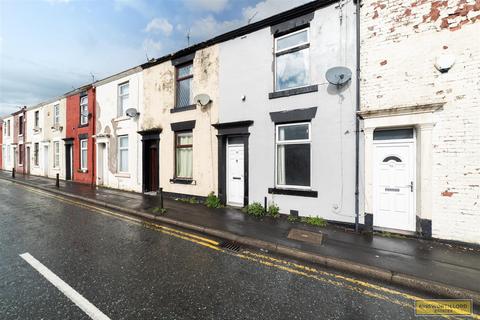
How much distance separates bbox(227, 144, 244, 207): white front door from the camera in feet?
28.9

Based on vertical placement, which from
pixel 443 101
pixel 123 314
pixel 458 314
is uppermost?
pixel 443 101

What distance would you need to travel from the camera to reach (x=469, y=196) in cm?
530

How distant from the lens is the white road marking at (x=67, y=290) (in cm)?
285

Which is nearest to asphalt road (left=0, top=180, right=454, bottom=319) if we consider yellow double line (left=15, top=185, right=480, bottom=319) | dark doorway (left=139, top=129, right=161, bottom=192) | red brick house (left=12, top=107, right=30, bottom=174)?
yellow double line (left=15, top=185, right=480, bottom=319)

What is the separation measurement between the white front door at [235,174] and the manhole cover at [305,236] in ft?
10.1

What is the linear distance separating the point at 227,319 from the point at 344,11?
26.3 ft

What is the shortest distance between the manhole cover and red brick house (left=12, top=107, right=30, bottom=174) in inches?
1086

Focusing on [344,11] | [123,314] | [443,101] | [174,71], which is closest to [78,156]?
[174,71]

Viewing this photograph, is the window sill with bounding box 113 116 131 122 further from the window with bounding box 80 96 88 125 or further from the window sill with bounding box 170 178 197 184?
the window sill with bounding box 170 178 197 184

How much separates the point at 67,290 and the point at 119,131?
11435mm

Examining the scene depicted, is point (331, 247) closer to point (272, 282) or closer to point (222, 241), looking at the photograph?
point (272, 282)

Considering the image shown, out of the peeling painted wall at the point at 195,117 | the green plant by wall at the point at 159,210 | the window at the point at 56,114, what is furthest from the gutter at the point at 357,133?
the window at the point at 56,114

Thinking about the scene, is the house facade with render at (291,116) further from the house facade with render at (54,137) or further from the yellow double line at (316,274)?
the house facade with render at (54,137)

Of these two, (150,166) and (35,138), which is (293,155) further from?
(35,138)
